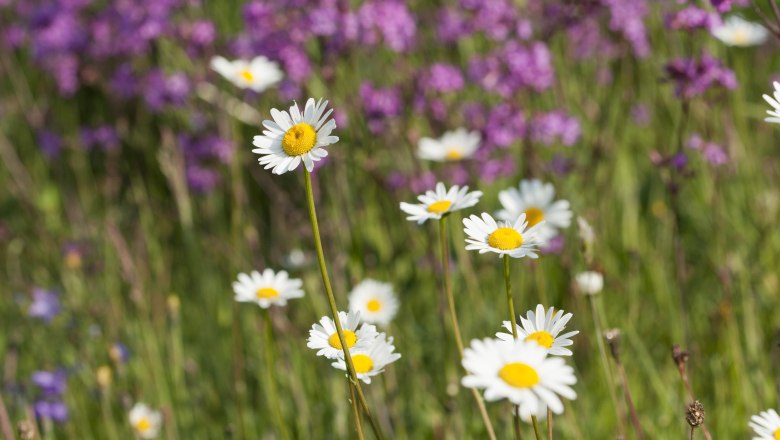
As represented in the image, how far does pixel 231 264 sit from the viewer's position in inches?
161

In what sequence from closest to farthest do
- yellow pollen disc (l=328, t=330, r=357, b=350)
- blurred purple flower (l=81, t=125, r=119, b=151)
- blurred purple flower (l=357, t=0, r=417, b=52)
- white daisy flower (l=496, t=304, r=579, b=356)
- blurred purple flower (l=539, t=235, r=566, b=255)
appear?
1. white daisy flower (l=496, t=304, r=579, b=356)
2. yellow pollen disc (l=328, t=330, r=357, b=350)
3. blurred purple flower (l=539, t=235, r=566, b=255)
4. blurred purple flower (l=357, t=0, r=417, b=52)
5. blurred purple flower (l=81, t=125, r=119, b=151)

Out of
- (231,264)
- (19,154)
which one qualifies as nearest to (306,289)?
(231,264)

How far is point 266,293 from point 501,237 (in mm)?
773

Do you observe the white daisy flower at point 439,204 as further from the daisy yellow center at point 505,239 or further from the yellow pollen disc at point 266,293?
the yellow pollen disc at point 266,293

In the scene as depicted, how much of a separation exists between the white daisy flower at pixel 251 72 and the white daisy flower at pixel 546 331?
6.74 ft

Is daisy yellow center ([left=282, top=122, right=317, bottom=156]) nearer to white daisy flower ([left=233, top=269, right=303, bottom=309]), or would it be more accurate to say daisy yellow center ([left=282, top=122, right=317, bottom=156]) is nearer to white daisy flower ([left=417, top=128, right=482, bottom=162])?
white daisy flower ([left=233, top=269, right=303, bottom=309])

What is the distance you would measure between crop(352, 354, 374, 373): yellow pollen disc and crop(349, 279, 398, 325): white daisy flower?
3.24 ft

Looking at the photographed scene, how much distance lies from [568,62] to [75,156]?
2.91 m

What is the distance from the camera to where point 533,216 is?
266 centimetres

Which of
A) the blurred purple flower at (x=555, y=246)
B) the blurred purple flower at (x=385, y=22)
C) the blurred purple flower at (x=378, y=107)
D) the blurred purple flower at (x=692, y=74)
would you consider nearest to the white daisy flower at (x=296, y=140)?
the blurred purple flower at (x=692, y=74)

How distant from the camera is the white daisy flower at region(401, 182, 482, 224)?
6.17ft

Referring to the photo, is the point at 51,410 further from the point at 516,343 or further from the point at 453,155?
the point at 516,343

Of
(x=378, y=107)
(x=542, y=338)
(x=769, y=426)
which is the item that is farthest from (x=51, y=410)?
(x=769, y=426)

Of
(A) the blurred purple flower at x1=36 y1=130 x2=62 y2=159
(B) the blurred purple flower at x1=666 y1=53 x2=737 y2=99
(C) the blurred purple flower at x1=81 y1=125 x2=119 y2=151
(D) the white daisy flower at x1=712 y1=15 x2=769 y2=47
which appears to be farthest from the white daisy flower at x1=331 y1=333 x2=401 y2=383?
(A) the blurred purple flower at x1=36 y1=130 x2=62 y2=159
